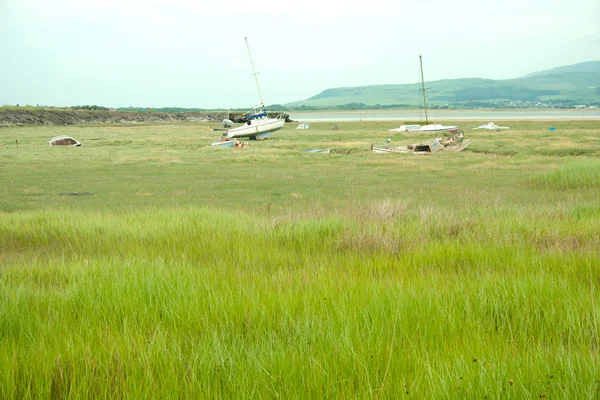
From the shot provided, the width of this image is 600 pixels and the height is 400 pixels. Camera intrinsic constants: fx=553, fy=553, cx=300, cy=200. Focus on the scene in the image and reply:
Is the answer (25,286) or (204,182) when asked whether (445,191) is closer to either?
(204,182)

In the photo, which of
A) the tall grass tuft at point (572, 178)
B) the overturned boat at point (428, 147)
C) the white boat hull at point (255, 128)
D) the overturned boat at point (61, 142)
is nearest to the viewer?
the tall grass tuft at point (572, 178)

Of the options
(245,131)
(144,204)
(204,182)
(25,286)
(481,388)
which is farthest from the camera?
(245,131)

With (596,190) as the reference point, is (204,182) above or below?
above

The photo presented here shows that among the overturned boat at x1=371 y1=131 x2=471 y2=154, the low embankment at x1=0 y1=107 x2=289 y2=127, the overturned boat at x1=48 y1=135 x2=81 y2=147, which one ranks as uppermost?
the low embankment at x1=0 y1=107 x2=289 y2=127

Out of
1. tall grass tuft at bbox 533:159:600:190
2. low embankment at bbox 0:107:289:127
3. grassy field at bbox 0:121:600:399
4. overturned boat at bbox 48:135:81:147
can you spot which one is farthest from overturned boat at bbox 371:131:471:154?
low embankment at bbox 0:107:289:127

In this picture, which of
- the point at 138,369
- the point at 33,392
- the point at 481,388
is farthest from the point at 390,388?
the point at 33,392

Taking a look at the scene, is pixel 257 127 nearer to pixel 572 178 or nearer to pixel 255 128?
pixel 255 128

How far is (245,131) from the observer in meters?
57.3

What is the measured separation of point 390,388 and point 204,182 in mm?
17636

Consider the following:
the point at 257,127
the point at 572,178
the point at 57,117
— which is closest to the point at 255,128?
the point at 257,127

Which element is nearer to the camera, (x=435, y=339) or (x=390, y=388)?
(x=390, y=388)

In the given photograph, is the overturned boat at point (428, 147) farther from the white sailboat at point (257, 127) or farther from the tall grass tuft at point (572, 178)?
the white sailboat at point (257, 127)

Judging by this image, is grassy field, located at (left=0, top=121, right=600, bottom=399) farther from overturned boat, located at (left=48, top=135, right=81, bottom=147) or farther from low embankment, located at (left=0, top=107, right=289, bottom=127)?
low embankment, located at (left=0, top=107, right=289, bottom=127)

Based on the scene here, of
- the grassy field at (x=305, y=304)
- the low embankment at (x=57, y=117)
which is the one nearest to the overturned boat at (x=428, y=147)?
the grassy field at (x=305, y=304)
